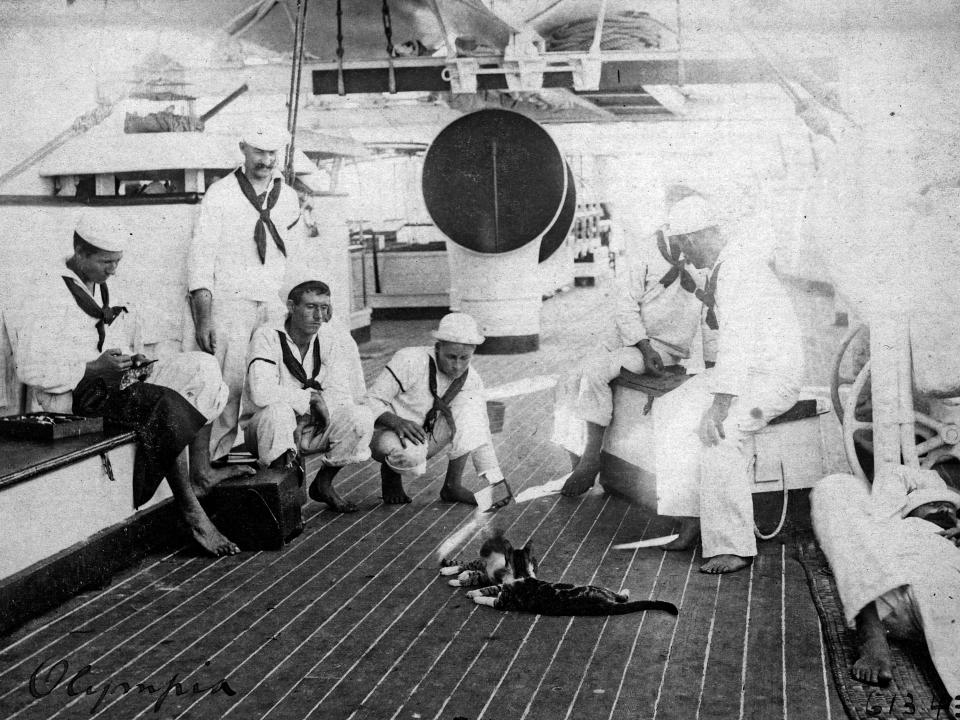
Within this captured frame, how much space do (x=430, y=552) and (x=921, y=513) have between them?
211 cm

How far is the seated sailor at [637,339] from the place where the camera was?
560 cm

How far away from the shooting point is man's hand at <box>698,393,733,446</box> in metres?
4.56

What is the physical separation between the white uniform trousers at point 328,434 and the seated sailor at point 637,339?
1.18m

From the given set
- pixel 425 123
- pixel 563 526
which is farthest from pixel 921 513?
pixel 425 123

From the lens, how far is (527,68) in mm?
8516

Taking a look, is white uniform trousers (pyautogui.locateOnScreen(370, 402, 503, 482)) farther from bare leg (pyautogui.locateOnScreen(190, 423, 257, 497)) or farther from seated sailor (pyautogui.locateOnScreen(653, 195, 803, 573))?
seated sailor (pyautogui.locateOnScreen(653, 195, 803, 573))

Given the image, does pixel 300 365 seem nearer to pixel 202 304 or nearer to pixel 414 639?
pixel 202 304

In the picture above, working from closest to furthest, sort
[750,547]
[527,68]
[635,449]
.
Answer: [750,547]
[635,449]
[527,68]

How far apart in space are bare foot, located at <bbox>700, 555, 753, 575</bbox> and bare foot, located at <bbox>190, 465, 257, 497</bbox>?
2.11 meters

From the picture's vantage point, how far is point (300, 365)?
16.5ft

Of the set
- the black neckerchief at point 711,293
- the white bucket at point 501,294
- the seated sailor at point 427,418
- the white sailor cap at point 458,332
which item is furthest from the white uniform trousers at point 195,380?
the white bucket at point 501,294

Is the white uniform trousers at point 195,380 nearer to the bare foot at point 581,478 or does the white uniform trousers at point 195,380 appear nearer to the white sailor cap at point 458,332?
the white sailor cap at point 458,332

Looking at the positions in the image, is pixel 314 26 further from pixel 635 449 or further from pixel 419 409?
Result: pixel 635 449

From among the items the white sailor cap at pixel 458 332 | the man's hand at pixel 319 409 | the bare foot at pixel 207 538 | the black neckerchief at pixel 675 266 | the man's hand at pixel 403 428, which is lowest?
the bare foot at pixel 207 538
